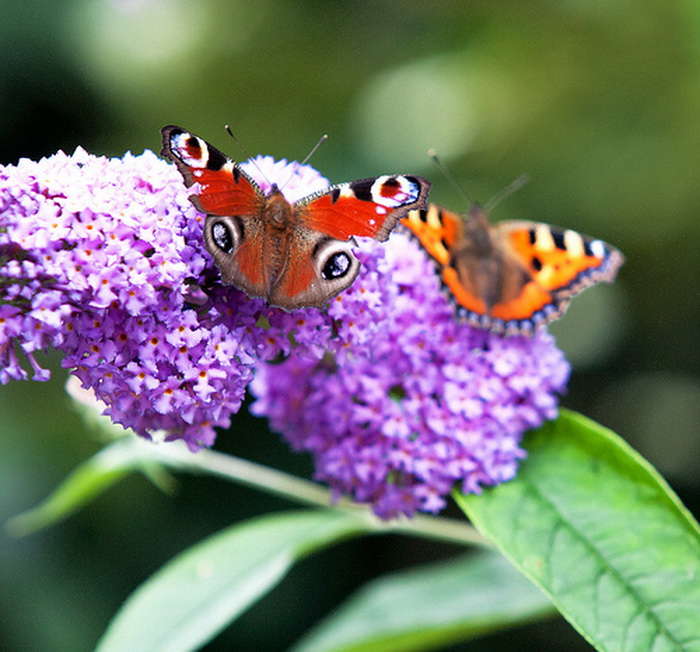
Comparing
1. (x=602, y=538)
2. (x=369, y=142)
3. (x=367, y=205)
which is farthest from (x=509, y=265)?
(x=369, y=142)

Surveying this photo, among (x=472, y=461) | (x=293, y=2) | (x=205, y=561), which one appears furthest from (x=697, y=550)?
(x=293, y=2)

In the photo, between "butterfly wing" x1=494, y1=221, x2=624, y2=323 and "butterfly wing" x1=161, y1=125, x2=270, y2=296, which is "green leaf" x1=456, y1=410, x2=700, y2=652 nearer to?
"butterfly wing" x1=494, y1=221, x2=624, y2=323

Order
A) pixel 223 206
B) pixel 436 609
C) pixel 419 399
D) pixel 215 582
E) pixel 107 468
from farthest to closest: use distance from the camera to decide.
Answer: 1. pixel 436 609
2. pixel 107 468
3. pixel 215 582
4. pixel 419 399
5. pixel 223 206

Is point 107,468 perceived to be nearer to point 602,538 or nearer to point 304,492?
point 304,492

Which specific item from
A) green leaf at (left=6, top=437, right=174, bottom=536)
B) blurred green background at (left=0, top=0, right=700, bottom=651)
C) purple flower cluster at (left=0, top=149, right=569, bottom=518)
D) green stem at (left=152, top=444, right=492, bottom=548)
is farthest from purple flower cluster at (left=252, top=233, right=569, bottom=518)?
blurred green background at (left=0, top=0, right=700, bottom=651)

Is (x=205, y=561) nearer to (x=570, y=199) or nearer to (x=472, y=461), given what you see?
(x=472, y=461)

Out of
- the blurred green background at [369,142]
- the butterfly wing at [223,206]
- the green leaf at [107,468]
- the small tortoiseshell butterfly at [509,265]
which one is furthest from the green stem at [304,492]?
the butterfly wing at [223,206]

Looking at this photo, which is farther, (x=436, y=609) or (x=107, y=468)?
(x=436, y=609)
